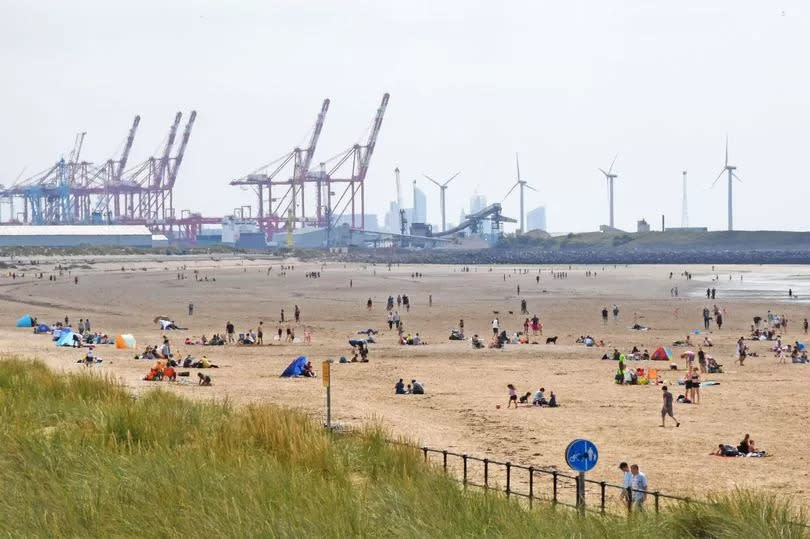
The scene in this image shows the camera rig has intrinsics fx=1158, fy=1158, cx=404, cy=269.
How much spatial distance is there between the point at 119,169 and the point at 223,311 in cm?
14854

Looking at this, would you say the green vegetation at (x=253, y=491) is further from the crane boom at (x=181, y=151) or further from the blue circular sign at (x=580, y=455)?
the crane boom at (x=181, y=151)

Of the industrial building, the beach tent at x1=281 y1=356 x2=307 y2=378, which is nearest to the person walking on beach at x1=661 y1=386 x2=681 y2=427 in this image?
the beach tent at x1=281 y1=356 x2=307 y2=378

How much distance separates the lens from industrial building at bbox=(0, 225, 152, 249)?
151 metres

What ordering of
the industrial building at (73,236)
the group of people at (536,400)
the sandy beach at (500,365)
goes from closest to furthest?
the sandy beach at (500,365)
the group of people at (536,400)
the industrial building at (73,236)

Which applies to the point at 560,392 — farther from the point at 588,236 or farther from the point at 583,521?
the point at 588,236

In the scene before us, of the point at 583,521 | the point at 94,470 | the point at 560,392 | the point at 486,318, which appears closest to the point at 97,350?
the point at 560,392

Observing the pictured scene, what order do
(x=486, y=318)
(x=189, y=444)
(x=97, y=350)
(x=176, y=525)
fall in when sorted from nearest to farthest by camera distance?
(x=176, y=525), (x=189, y=444), (x=97, y=350), (x=486, y=318)

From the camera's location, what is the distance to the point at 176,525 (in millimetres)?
8344

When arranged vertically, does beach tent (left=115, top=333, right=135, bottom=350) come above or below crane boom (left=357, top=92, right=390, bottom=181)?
below

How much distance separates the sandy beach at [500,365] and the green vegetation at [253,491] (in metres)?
4.50

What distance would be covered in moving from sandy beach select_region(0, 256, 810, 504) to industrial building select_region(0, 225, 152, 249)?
86546mm

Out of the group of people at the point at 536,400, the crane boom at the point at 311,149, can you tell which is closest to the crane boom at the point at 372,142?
the crane boom at the point at 311,149

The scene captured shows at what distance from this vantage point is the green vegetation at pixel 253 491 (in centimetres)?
815

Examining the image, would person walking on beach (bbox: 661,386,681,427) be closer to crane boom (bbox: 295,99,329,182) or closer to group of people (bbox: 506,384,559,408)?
group of people (bbox: 506,384,559,408)
